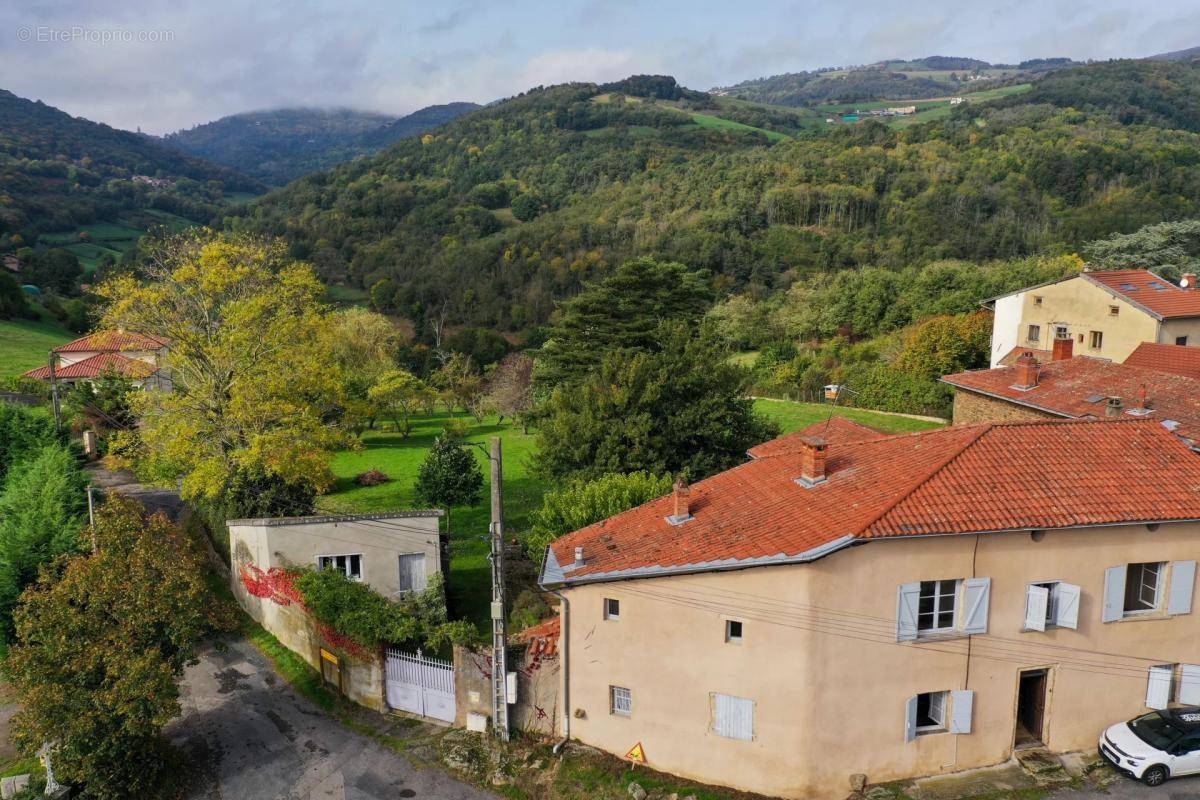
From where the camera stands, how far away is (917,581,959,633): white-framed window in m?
14.8

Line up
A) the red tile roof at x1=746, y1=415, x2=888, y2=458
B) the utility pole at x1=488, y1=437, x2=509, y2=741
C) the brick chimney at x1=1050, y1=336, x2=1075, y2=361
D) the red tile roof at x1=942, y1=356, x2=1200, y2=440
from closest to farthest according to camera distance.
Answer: the utility pole at x1=488, y1=437, x2=509, y2=741, the red tile roof at x1=942, y1=356, x2=1200, y2=440, the red tile roof at x1=746, y1=415, x2=888, y2=458, the brick chimney at x1=1050, y1=336, x2=1075, y2=361

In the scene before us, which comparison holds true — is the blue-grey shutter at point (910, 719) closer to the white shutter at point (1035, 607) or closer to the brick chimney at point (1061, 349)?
the white shutter at point (1035, 607)

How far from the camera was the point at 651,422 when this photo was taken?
87.8 ft

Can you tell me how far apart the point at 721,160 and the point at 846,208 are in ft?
105

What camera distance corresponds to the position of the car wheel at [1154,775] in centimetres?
1460

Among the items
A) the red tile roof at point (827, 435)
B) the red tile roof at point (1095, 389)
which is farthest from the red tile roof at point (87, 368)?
the red tile roof at point (1095, 389)

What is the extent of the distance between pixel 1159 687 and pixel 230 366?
27.7 m

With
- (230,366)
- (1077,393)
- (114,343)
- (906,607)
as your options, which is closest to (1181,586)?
(906,607)

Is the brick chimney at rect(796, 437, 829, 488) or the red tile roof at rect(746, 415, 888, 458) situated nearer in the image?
the brick chimney at rect(796, 437, 829, 488)

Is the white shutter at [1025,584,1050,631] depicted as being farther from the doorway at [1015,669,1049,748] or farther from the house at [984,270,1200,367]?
the house at [984,270,1200,367]

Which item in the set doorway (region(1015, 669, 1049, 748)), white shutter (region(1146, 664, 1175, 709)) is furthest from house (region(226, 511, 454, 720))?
white shutter (region(1146, 664, 1175, 709))

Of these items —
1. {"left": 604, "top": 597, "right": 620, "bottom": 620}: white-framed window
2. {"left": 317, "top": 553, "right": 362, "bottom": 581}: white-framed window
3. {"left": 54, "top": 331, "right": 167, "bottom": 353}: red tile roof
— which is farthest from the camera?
{"left": 54, "top": 331, "right": 167, "bottom": 353}: red tile roof

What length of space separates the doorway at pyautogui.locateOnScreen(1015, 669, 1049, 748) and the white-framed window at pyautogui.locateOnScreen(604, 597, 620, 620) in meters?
8.04

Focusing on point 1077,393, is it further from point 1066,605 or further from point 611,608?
point 611,608
